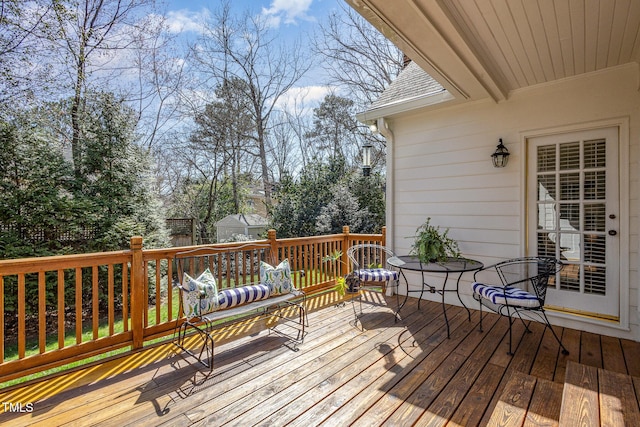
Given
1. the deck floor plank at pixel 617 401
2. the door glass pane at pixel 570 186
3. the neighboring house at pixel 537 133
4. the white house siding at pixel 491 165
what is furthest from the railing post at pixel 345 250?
the deck floor plank at pixel 617 401

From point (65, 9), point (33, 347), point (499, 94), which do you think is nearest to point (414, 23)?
point (499, 94)

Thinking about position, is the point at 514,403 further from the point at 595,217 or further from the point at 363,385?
the point at 595,217

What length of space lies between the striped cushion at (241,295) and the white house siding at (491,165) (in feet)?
7.99

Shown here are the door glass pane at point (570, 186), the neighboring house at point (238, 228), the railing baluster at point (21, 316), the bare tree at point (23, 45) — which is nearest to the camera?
the railing baluster at point (21, 316)

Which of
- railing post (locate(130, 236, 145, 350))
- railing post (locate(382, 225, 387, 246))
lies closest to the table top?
railing post (locate(382, 225, 387, 246))

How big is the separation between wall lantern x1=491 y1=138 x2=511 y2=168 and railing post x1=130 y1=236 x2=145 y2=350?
409 centimetres

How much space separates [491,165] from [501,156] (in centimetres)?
16

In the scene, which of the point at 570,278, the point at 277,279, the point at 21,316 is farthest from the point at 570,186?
the point at 21,316

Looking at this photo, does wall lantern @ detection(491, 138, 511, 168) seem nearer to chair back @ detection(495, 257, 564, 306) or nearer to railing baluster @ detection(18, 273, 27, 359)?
chair back @ detection(495, 257, 564, 306)

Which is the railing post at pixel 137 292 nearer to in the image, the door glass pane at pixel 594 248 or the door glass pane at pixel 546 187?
the door glass pane at pixel 546 187

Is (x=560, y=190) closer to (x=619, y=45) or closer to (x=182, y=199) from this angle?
(x=619, y=45)

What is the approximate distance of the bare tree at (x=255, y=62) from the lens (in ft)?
34.7

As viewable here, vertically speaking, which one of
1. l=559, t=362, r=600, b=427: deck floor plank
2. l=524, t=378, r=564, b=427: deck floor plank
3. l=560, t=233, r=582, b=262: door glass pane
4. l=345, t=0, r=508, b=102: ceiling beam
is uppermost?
l=345, t=0, r=508, b=102: ceiling beam

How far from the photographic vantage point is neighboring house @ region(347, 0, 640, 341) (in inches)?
91.2
